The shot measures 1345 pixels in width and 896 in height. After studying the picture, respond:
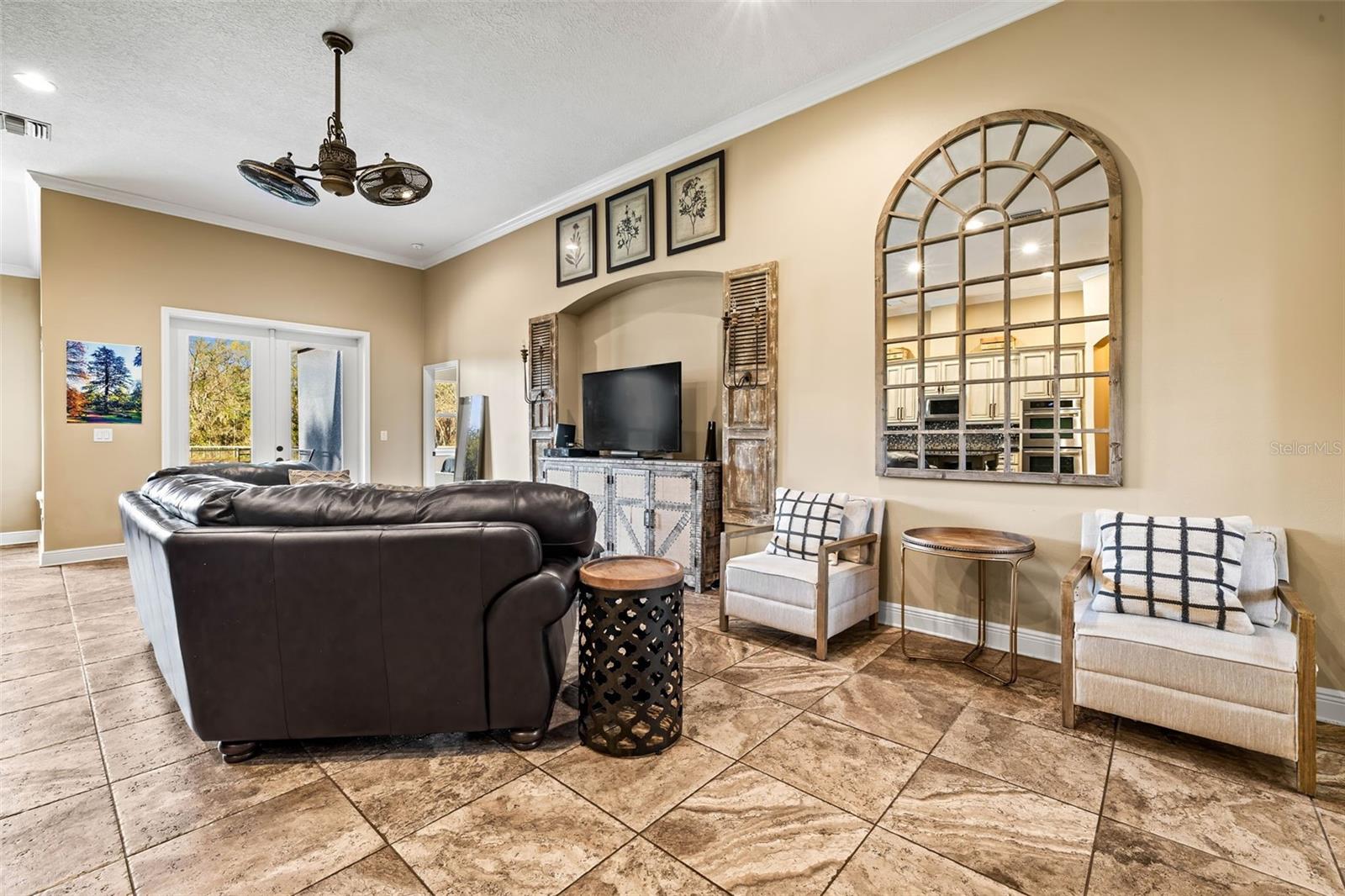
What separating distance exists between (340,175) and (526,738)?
2.95 meters

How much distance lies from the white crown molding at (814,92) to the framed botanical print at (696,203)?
0.41 ft

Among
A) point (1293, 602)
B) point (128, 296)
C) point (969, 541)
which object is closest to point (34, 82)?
point (128, 296)

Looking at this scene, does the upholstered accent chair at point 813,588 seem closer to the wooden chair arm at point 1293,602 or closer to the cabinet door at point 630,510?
the cabinet door at point 630,510

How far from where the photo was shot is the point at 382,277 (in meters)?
6.98

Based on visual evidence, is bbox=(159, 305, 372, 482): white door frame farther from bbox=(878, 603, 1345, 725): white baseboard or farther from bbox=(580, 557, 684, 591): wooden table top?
bbox=(878, 603, 1345, 725): white baseboard

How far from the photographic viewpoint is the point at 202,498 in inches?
77.3

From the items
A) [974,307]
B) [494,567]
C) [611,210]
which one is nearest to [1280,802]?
[974,307]

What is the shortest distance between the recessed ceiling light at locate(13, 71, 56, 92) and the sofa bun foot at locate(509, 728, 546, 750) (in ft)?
15.7

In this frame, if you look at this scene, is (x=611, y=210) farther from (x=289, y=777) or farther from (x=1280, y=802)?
(x=1280, y=802)

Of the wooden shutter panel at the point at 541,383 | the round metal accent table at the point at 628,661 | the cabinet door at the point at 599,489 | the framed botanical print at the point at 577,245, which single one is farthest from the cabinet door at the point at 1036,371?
the wooden shutter panel at the point at 541,383

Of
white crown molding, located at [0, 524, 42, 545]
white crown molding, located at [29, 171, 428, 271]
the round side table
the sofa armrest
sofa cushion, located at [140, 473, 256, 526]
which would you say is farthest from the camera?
white crown molding, located at [0, 524, 42, 545]

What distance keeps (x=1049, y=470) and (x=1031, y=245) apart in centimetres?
111

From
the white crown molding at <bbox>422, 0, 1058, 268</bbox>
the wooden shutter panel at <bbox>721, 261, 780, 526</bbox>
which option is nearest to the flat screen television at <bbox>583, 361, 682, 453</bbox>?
the wooden shutter panel at <bbox>721, 261, 780, 526</bbox>

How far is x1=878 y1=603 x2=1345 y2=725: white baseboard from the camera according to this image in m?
2.91
